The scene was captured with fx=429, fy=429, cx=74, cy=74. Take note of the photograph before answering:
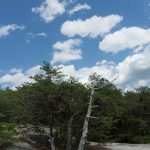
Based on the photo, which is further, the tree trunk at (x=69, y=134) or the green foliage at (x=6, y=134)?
the tree trunk at (x=69, y=134)

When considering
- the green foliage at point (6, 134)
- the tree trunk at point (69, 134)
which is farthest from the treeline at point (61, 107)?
the green foliage at point (6, 134)

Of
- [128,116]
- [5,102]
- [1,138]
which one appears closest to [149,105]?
[128,116]

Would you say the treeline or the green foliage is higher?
the treeline

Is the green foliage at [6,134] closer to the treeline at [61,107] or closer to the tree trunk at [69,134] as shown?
the treeline at [61,107]

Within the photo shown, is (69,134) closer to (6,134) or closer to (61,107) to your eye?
(61,107)

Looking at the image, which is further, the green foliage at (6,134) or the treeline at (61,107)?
the treeline at (61,107)

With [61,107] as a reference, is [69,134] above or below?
below

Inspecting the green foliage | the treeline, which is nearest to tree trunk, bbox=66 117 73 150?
the treeline

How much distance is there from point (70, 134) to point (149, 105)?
1061 inches

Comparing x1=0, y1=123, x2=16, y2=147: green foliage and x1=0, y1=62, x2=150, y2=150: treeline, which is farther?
x1=0, y1=62, x2=150, y2=150: treeline

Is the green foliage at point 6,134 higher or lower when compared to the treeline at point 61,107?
lower

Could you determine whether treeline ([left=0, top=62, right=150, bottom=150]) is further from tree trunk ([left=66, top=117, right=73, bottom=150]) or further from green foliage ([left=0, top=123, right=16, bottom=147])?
green foliage ([left=0, top=123, right=16, bottom=147])

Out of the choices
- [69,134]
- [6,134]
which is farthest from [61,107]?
[6,134]

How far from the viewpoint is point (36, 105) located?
126ft
